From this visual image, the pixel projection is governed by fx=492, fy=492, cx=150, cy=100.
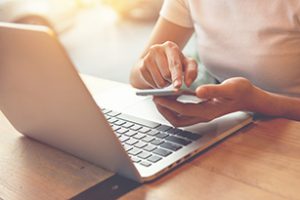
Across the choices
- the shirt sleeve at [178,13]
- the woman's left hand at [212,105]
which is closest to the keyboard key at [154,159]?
the woman's left hand at [212,105]

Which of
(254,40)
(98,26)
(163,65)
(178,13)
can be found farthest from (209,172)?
(98,26)

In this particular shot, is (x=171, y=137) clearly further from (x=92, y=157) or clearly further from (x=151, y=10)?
(x=151, y=10)

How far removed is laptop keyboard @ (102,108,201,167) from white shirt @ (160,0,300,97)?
0.37 meters

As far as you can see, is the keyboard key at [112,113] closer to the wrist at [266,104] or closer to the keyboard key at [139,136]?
the keyboard key at [139,136]

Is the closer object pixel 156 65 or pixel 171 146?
pixel 171 146

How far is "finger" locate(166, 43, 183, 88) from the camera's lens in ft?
2.75

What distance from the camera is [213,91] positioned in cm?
79

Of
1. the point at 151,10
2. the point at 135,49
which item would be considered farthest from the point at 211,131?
the point at 151,10

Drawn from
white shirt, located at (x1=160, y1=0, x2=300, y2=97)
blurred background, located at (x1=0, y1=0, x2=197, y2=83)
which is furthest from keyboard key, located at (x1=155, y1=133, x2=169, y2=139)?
blurred background, located at (x1=0, y1=0, x2=197, y2=83)

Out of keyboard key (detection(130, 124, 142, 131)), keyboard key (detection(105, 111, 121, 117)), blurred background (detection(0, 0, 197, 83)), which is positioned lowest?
blurred background (detection(0, 0, 197, 83))

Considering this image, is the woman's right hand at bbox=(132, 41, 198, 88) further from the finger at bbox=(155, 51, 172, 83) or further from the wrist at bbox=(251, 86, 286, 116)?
the wrist at bbox=(251, 86, 286, 116)

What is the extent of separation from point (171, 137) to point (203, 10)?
51 cm

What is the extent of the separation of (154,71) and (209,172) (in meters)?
0.31

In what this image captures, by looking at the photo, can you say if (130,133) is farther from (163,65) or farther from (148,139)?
(163,65)
